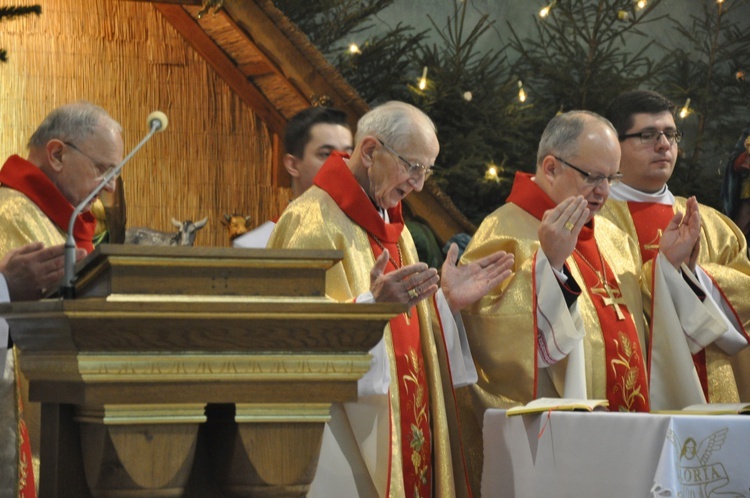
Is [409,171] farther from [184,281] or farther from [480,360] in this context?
[184,281]

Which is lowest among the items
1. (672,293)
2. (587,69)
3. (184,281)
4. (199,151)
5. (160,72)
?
(184,281)

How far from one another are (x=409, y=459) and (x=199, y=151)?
339cm

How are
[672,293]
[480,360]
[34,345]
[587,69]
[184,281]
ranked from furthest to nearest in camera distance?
[587,69]
[672,293]
[480,360]
[34,345]
[184,281]

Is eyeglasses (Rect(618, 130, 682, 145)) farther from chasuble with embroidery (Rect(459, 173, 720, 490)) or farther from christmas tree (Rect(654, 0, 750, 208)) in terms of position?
christmas tree (Rect(654, 0, 750, 208))

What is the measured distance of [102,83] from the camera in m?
6.52

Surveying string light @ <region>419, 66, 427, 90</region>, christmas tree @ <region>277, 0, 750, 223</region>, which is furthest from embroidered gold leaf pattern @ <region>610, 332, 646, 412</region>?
string light @ <region>419, 66, 427, 90</region>

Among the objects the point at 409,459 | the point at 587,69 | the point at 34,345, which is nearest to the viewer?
the point at 34,345

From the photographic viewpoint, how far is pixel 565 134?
4555 mm

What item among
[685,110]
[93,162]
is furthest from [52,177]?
[685,110]

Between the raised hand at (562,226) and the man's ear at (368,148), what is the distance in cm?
Result: 65

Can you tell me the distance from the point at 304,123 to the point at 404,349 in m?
1.70

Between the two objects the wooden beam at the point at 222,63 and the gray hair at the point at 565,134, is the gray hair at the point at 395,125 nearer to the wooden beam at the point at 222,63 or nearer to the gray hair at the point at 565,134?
the gray hair at the point at 565,134

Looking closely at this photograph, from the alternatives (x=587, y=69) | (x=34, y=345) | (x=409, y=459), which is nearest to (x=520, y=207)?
(x=409, y=459)

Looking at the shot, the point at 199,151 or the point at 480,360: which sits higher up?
the point at 199,151
